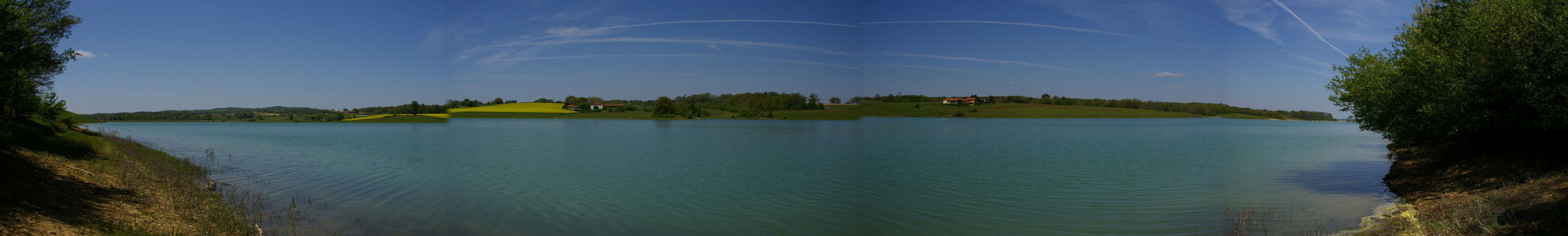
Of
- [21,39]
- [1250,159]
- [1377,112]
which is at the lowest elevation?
[1250,159]

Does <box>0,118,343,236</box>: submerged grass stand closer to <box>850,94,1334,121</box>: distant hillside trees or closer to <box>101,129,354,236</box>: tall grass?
<box>101,129,354,236</box>: tall grass

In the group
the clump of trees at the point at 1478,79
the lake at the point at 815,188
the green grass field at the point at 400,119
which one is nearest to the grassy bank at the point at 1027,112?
the green grass field at the point at 400,119

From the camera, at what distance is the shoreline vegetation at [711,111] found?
6625 centimetres

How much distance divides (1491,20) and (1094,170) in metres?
7.79

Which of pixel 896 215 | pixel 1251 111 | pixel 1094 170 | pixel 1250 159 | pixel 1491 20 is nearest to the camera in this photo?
pixel 896 215

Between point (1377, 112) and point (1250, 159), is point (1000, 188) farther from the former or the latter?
point (1250, 159)

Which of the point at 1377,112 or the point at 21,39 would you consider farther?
the point at 1377,112

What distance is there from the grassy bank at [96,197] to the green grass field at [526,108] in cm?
6832

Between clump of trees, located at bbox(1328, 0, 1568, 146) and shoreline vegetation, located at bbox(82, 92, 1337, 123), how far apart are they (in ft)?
136

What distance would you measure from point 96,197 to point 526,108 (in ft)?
278

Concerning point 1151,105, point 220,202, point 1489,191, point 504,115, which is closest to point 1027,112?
point 1151,105

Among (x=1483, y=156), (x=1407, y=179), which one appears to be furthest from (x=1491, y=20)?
(x=1407, y=179)

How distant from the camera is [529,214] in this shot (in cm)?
998

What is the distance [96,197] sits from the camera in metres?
8.95
